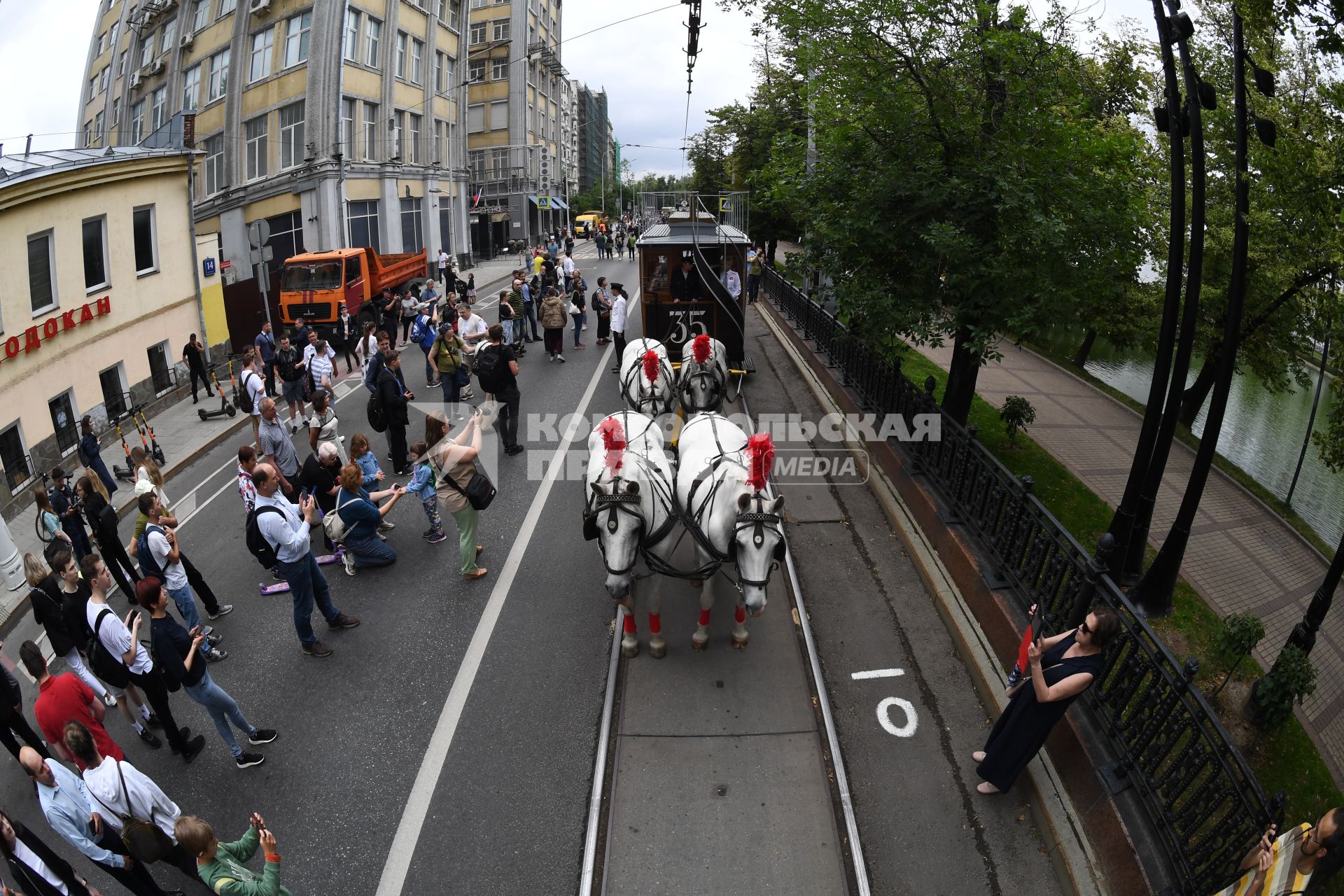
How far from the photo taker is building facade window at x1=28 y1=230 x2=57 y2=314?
12.8 metres

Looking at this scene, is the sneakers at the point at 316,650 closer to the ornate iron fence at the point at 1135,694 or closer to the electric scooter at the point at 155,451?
the ornate iron fence at the point at 1135,694

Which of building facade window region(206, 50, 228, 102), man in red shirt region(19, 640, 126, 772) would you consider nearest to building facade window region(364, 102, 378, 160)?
building facade window region(206, 50, 228, 102)

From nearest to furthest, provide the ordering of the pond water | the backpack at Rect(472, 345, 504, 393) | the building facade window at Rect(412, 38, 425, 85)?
the backpack at Rect(472, 345, 504, 393)
the pond water
the building facade window at Rect(412, 38, 425, 85)

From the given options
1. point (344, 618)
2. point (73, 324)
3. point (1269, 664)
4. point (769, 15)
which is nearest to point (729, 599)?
point (344, 618)

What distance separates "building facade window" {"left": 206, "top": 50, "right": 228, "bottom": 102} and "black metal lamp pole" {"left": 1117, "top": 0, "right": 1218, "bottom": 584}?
3602 centimetres

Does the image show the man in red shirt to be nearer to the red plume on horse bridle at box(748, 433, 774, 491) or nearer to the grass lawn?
the red plume on horse bridle at box(748, 433, 774, 491)

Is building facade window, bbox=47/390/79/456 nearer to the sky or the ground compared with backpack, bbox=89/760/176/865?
nearer to the sky

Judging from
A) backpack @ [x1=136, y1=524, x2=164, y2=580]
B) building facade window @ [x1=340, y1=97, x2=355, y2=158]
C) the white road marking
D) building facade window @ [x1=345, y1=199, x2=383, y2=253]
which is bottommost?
the white road marking

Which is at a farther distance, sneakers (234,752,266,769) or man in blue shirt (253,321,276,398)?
man in blue shirt (253,321,276,398)

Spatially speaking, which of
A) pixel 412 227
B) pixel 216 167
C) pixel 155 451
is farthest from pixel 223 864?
pixel 412 227

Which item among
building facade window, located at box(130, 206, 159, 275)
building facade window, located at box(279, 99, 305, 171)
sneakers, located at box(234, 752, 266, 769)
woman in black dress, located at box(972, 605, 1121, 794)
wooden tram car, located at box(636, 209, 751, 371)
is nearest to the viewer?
woman in black dress, located at box(972, 605, 1121, 794)

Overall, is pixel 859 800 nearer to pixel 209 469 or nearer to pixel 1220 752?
pixel 1220 752

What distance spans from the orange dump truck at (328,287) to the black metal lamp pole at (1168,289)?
18.6 metres

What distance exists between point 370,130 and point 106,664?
33.9 meters
